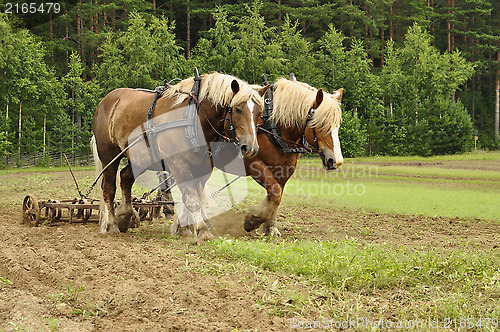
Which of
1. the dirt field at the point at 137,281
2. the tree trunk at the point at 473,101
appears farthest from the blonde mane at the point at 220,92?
the tree trunk at the point at 473,101

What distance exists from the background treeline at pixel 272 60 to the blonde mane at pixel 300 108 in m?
22.9

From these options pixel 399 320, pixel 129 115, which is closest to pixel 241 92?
pixel 129 115

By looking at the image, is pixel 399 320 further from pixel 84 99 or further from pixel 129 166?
pixel 84 99

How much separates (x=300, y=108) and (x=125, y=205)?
3311 mm

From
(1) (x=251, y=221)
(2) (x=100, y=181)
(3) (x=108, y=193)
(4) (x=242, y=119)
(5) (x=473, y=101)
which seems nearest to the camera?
(4) (x=242, y=119)

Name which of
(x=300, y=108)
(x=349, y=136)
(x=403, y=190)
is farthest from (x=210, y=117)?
(x=349, y=136)

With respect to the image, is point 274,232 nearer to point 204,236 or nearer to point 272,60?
point 204,236

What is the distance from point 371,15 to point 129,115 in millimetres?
44255

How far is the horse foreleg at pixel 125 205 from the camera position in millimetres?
8211

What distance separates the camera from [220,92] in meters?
6.92

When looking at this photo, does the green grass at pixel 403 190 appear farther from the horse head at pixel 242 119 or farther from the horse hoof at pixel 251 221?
the horse head at pixel 242 119

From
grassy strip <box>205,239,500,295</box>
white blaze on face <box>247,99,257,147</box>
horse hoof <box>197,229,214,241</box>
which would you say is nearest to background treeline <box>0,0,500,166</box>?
horse hoof <box>197,229,214,241</box>

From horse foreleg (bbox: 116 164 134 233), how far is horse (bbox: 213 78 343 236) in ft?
6.81

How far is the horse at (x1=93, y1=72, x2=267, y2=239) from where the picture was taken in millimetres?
6785
